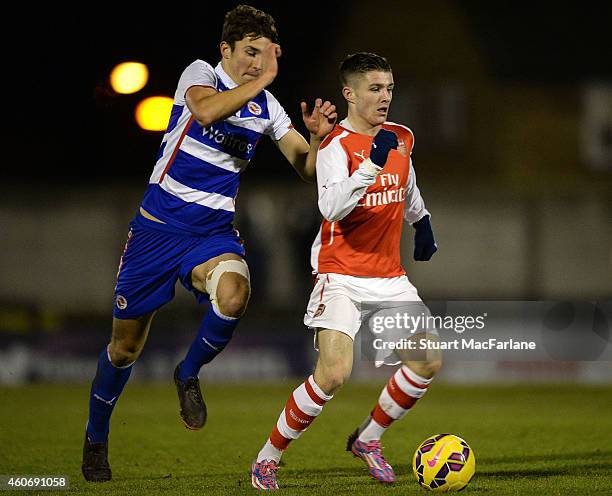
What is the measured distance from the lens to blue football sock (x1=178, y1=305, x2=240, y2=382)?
20.5 feet

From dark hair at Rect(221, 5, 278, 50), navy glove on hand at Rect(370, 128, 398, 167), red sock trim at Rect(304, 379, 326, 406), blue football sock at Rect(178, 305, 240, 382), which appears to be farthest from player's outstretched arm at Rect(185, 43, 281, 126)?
red sock trim at Rect(304, 379, 326, 406)

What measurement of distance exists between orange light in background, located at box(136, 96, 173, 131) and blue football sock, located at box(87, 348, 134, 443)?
5.41ft

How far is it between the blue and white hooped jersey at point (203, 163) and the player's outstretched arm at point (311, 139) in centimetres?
24

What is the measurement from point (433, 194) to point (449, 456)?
1398cm

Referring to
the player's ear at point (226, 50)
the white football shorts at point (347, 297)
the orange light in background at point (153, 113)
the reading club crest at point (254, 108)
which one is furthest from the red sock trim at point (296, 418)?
the orange light in background at point (153, 113)

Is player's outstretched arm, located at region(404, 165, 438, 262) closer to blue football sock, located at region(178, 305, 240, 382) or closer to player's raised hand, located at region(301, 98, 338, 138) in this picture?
player's raised hand, located at region(301, 98, 338, 138)

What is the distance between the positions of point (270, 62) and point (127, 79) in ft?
4.86

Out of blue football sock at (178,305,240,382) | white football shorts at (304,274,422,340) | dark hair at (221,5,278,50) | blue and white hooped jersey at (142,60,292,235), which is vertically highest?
dark hair at (221,5,278,50)

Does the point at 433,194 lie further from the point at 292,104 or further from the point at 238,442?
the point at 238,442

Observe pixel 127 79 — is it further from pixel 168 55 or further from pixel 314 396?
pixel 168 55

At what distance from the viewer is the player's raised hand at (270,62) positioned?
594 cm

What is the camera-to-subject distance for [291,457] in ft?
25.5

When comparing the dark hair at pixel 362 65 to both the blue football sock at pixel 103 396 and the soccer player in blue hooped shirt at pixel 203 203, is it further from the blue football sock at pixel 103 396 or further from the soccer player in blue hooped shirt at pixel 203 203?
the blue football sock at pixel 103 396

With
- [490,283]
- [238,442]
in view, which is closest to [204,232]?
[238,442]
